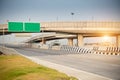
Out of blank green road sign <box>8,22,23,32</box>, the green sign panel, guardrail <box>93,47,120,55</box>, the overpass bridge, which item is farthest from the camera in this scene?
the green sign panel

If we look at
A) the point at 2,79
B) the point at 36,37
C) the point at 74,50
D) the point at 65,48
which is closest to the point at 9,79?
the point at 2,79

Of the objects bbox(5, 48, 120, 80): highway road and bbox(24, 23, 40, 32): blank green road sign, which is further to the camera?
bbox(24, 23, 40, 32): blank green road sign

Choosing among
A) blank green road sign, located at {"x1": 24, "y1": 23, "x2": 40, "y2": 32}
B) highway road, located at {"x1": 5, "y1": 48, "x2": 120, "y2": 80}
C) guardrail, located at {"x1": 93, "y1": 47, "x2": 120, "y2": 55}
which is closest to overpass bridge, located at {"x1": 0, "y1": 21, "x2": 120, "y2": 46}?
blank green road sign, located at {"x1": 24, "y1": 23, "x2": 40, "y2": 32}

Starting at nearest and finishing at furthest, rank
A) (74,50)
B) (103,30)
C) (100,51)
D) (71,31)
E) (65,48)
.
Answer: (100,51) → (74,50) → (65,48) → (103,30) → (71,31)

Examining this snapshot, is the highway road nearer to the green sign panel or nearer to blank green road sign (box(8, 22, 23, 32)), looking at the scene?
blank green road sign (box(8, 22, 23, 32))

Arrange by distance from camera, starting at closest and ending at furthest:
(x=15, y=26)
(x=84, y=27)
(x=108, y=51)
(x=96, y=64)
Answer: (x=96, y=64) < (x=108, y=51) < (x=84, y=27) < (x=15, y=26)

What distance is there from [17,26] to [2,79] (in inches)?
1873

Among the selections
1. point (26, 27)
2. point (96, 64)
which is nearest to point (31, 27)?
point (26, 27)

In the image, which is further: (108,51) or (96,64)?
(108,51)

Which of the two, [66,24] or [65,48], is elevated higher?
[66,24]

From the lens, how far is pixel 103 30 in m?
64.2

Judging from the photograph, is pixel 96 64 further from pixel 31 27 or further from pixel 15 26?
pixel 15 26

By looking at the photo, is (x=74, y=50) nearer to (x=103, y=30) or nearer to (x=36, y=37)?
(x=103, y=30)

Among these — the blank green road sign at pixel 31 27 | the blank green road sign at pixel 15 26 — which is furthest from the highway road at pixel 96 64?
the blank green road sign at pixel 31 27
